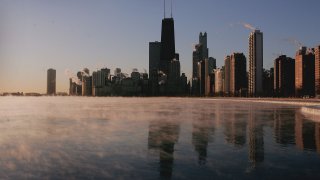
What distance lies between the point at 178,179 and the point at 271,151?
9548 millimetres

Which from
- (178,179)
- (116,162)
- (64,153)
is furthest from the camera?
(64,153)

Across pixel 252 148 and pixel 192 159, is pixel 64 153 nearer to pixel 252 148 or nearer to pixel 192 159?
pixel 192 159

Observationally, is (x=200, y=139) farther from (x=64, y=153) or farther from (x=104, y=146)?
(x=64, y=153)

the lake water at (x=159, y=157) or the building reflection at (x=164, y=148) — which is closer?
the lake water at (x=159, y=157)

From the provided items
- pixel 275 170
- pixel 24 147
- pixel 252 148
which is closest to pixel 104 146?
pixel 24 147

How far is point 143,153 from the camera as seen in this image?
22.8 metres

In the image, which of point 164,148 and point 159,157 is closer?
point 159,157

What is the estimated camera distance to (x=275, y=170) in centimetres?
1759

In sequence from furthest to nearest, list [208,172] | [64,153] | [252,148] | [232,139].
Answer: [232,139], [252,148], [64,153], [208,172]

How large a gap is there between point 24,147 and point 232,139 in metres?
14.6

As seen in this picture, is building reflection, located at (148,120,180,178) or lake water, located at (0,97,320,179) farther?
building reflection, located at (148,120,180,178)

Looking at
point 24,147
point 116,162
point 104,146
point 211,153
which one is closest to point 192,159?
point 211,153

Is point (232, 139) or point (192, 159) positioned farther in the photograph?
point (232, 139)

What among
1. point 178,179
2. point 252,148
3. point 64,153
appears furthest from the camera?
point 252,148
